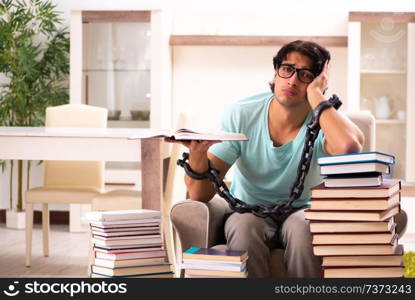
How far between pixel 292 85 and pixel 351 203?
49 centimetres

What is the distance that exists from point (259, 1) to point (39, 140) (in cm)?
300

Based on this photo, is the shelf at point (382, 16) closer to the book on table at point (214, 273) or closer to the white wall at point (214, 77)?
the white wall at point (214, 77)

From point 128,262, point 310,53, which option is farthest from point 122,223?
point 310,53

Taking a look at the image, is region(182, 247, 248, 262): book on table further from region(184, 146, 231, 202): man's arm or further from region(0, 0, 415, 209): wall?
region(0, 0, 415, 209): wall

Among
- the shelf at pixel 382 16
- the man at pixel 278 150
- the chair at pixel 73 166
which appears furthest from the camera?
the shelf at pixel 382 16

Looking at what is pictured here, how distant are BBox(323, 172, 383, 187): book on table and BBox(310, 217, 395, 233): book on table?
0.37 feet

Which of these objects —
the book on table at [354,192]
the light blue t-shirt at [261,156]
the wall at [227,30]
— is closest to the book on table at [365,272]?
the book on table at [354,192]

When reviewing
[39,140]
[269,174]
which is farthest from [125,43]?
[269,174]

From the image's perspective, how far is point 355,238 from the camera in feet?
8.04

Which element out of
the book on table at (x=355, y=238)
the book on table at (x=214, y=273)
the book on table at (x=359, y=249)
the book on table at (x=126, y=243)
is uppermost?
the book on table at (x=355, y=238)

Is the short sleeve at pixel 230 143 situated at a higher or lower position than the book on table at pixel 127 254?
higher

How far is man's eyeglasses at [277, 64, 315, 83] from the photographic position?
2.74 meters

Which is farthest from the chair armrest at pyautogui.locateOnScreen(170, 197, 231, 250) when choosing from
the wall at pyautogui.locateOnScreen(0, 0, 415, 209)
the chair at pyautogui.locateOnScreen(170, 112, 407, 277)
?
the wall at pyautogui.locateOnScreen(0, 0, 415, 209)

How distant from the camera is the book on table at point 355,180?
2.46m
